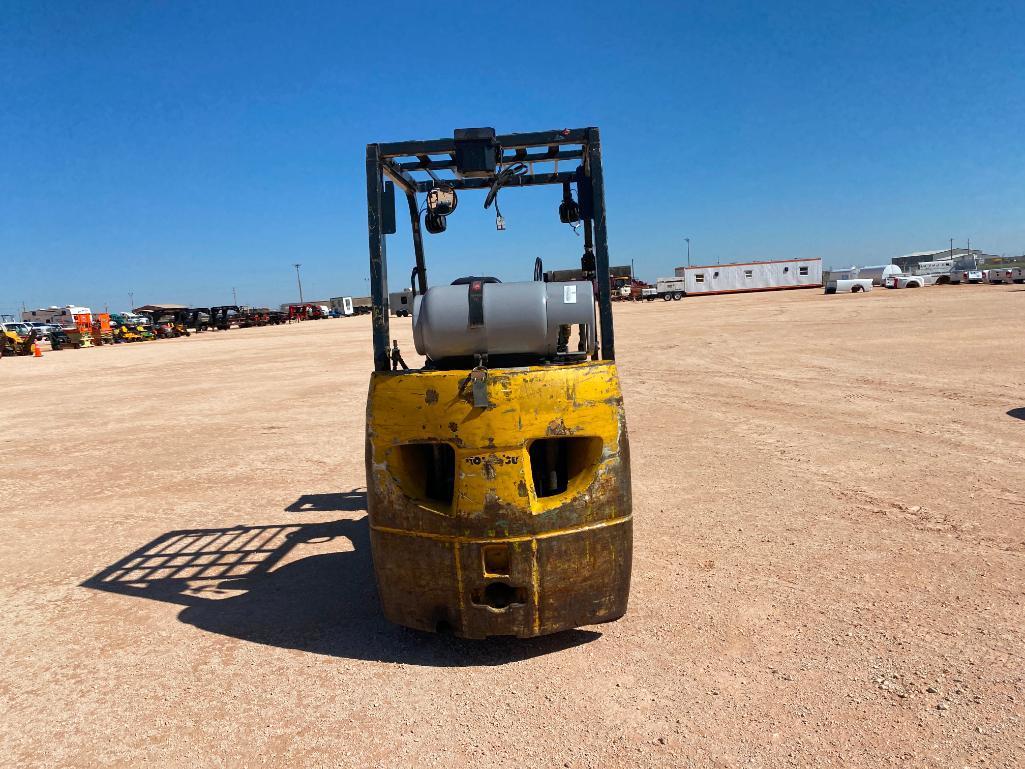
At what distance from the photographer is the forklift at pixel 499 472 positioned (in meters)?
3.27

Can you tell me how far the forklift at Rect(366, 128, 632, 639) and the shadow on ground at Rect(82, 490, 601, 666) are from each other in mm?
256

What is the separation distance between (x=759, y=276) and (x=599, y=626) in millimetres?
72317

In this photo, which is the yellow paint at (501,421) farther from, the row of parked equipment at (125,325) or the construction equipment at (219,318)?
the construction equipment at (219,318)

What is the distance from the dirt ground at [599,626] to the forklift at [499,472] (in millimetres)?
357

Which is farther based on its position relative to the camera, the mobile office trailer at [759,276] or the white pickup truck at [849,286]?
the mobile office trailer at [759,276]

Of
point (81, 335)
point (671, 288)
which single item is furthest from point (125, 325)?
point (671, 288)

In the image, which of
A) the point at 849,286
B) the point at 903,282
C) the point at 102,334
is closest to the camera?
the point at 102,334

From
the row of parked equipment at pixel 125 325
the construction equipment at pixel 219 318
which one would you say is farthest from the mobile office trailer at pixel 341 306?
the construction equipment at pixel 219 318

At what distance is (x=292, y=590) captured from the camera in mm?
4520

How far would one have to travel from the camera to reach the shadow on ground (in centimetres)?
365

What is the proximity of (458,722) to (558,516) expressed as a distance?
1043 millimetres

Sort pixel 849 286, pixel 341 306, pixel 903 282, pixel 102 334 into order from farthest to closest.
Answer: pixel 341 306, pixel 903 282, pixel 849 286, pixel 102 334

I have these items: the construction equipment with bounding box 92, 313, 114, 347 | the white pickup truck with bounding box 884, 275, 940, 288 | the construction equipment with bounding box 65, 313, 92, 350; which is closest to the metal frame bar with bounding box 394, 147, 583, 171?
the construction equipment with bounding box 65, 313, 92, 350

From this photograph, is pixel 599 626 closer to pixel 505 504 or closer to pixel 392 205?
pixel 505 504
